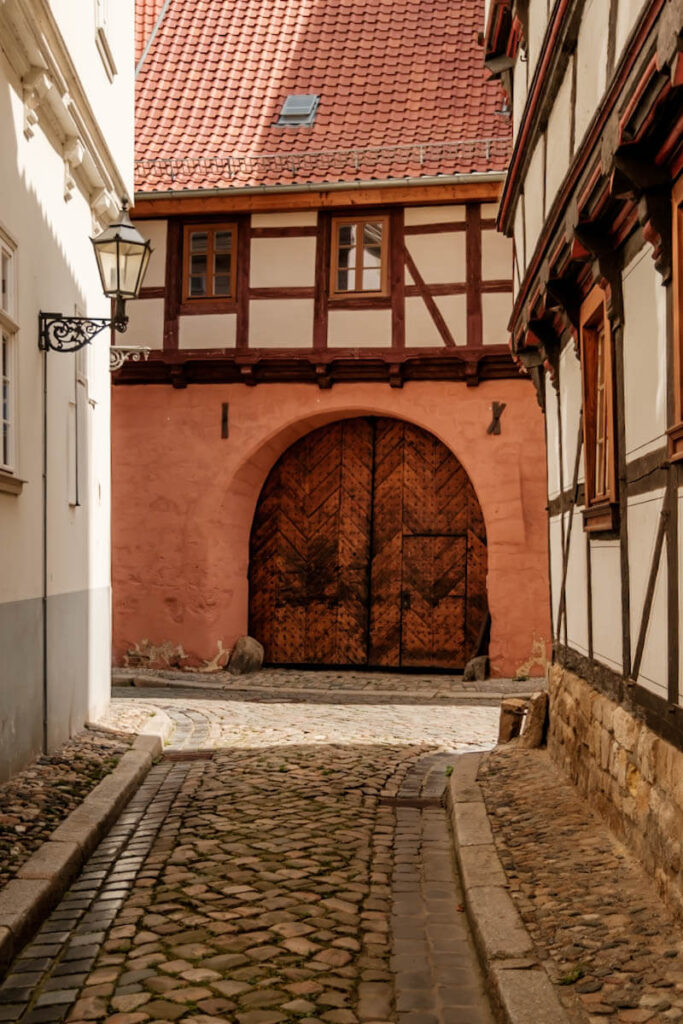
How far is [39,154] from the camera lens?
8641 millimetres

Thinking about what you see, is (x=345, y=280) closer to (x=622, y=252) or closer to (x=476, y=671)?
(x=476, y=671)

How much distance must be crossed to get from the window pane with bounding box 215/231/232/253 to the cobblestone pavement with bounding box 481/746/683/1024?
34.2 ft

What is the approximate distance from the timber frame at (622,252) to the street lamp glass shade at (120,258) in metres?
2.75

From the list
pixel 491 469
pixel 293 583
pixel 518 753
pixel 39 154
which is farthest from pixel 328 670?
pixel 39 154

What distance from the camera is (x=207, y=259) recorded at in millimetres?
16047

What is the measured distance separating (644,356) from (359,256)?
1046 cm

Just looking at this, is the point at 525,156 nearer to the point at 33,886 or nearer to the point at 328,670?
the point at 33,886

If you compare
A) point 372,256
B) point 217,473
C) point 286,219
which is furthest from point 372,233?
point 217,473

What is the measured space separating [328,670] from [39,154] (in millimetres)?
9241

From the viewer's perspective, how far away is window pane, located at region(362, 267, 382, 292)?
51.1 ft

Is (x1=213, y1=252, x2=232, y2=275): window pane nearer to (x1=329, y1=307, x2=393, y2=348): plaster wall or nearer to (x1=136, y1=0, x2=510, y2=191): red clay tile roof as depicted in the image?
(x1=136, y1=0, x2=510, y2=191): red clay tile roof

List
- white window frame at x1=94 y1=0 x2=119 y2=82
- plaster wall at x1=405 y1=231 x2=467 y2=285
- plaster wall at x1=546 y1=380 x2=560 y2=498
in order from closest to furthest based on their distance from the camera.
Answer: plaster wall at x1=546 y1=380 x2=560 y2=498 < white window frame at x1=94 y1=0 x2=119 y2=82 < plaster wall at x1=405 y1=231 x2=467 y2=285

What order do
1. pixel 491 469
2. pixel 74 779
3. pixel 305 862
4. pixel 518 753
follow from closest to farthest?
pixel 305 862
pixel 74 779
pixel 518 753
pixel 491 469

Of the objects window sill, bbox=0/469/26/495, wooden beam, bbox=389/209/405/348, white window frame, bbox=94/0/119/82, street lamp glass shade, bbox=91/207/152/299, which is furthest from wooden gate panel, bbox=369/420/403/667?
window sill, bbox=0/469/26/495
